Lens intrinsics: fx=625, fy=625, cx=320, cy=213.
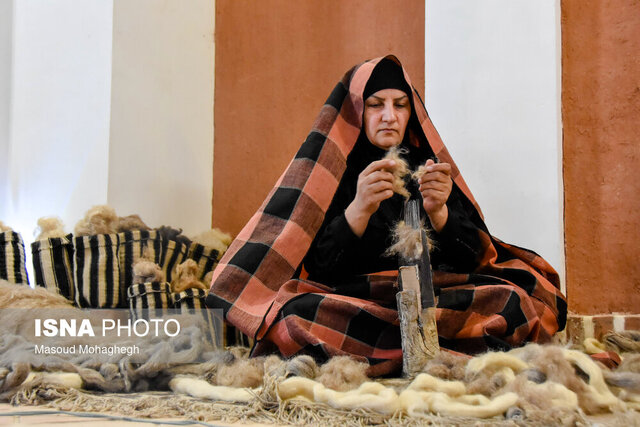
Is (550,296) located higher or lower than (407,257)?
lower

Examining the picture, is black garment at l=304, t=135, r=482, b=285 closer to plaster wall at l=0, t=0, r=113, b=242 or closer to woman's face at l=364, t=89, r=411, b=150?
woman's face at l=364, t=89, r=411, b=150

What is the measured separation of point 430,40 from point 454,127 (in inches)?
18.1

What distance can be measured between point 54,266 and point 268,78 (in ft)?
4.91

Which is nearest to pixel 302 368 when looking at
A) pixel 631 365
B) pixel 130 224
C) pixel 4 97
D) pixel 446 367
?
pixel 446 367

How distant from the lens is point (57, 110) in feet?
9.95

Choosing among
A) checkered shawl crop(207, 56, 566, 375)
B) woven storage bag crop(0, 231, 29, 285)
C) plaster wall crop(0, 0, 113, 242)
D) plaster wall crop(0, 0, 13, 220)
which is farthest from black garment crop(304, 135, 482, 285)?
plaster wall crop(0, 0, 13, 220)

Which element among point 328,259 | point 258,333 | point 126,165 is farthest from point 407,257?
point 126,165

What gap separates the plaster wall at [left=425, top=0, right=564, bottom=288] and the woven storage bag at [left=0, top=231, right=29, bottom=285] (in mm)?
1921

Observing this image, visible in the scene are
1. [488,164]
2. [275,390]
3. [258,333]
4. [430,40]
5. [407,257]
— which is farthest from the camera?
[430,40]

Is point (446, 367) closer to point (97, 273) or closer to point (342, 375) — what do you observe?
point (342, 375)

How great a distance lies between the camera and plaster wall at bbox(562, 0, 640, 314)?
2510 mm

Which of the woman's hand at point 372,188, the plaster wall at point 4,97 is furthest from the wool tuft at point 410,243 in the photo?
the plaster wall at point 4,97

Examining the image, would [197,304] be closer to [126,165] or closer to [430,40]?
[126,165]

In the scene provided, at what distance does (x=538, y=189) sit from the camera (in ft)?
8.43
